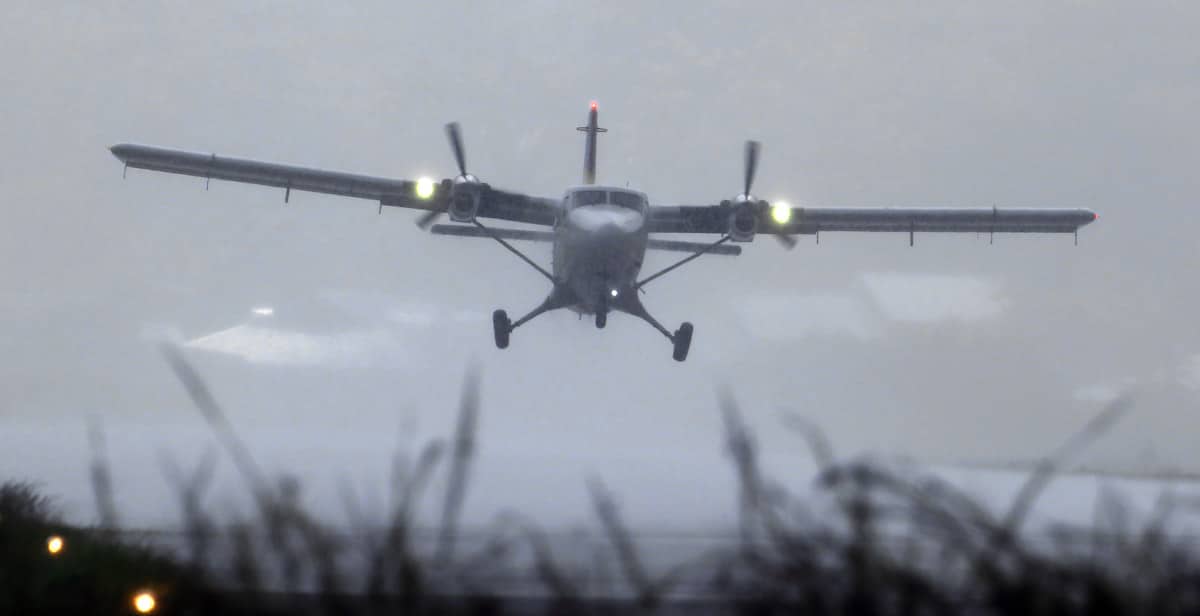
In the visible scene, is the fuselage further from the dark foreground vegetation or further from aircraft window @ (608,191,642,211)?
the dark foreground vegetation

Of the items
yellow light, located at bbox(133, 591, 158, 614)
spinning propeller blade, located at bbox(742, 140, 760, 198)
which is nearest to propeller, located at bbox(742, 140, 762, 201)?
spinning propeller blade, located at bbox(742, 140, 760, 198)

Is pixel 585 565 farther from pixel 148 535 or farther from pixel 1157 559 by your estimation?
pixel 148 535

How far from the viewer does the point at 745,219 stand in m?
25.5

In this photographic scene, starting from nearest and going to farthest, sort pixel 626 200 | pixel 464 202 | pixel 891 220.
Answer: pixel 626 200
pixel 464 202
pixel 891 220

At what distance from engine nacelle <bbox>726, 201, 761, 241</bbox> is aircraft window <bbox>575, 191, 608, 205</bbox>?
11.8 ft

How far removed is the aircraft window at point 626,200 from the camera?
2344cm

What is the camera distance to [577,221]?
22609 millimetres

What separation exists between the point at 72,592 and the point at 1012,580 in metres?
4.24

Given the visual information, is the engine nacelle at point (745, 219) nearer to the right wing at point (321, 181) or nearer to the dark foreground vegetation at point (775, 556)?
the right wing at point (321, 181)

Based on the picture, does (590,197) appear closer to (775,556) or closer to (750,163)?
(750,163)

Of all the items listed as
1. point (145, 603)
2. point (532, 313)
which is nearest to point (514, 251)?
point (532, 313)

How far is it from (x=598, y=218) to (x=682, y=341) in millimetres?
5857

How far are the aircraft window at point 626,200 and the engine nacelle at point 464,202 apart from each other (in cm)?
349

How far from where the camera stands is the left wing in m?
27.7
